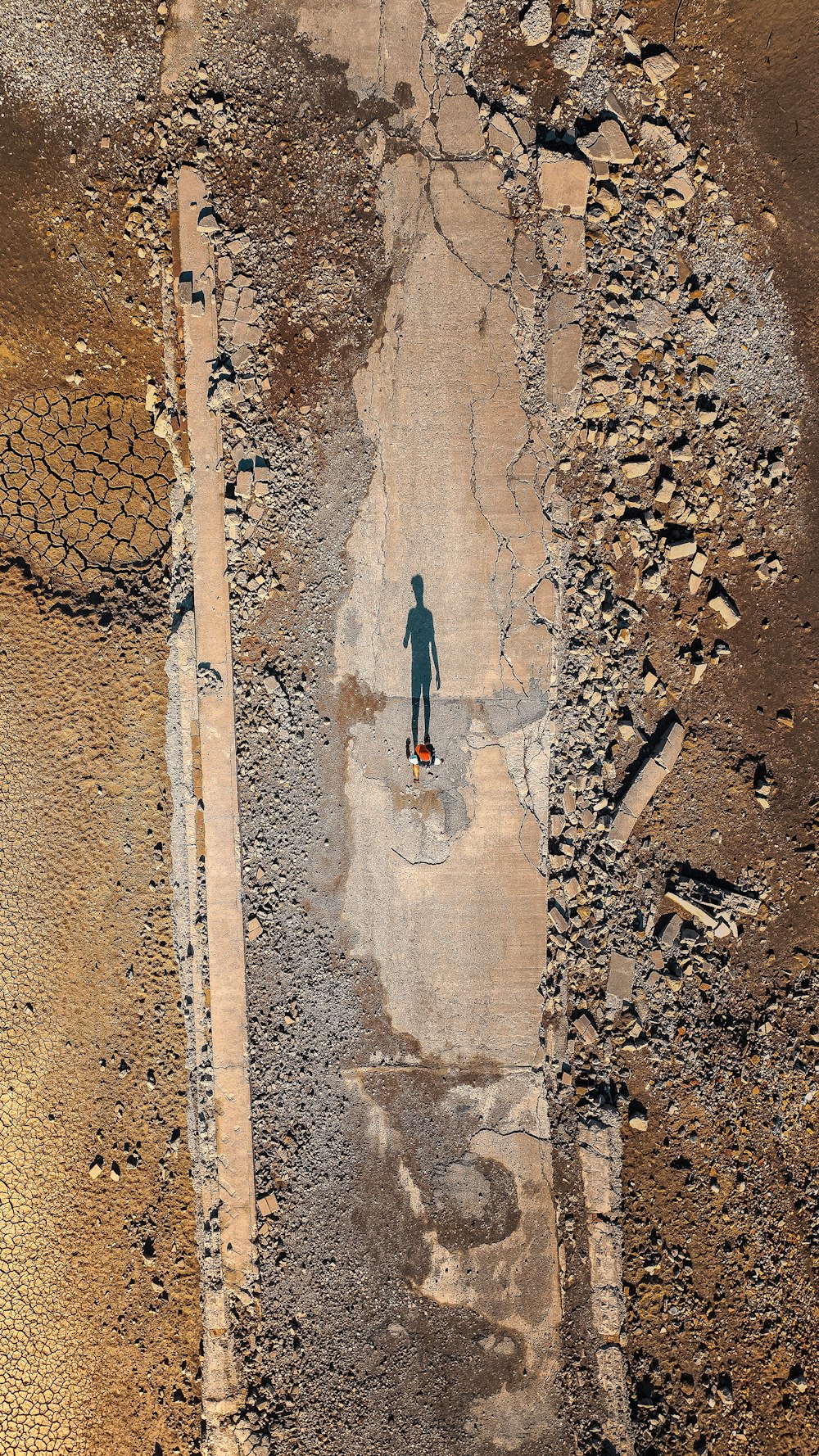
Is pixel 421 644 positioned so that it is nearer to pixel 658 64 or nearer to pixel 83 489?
pixel 83 489

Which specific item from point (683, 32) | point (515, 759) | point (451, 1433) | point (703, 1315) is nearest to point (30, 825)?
point (515, 759)

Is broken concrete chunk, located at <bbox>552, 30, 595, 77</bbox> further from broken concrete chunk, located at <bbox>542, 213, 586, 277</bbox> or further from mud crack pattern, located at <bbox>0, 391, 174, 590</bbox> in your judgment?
mud crack pattern, located at <bbox>0, 391, 174, 590</bbox>

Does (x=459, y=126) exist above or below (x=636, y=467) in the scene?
above

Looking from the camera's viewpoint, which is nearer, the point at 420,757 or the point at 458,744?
the point at 420,757

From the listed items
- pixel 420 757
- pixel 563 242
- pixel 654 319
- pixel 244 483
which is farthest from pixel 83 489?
pixel 654 319

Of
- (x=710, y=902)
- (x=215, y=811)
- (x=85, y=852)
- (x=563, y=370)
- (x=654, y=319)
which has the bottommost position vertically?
(x=710, y=902)

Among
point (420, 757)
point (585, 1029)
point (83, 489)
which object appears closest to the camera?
point (420, 757)

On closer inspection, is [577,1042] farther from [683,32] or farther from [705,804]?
[683,32]
